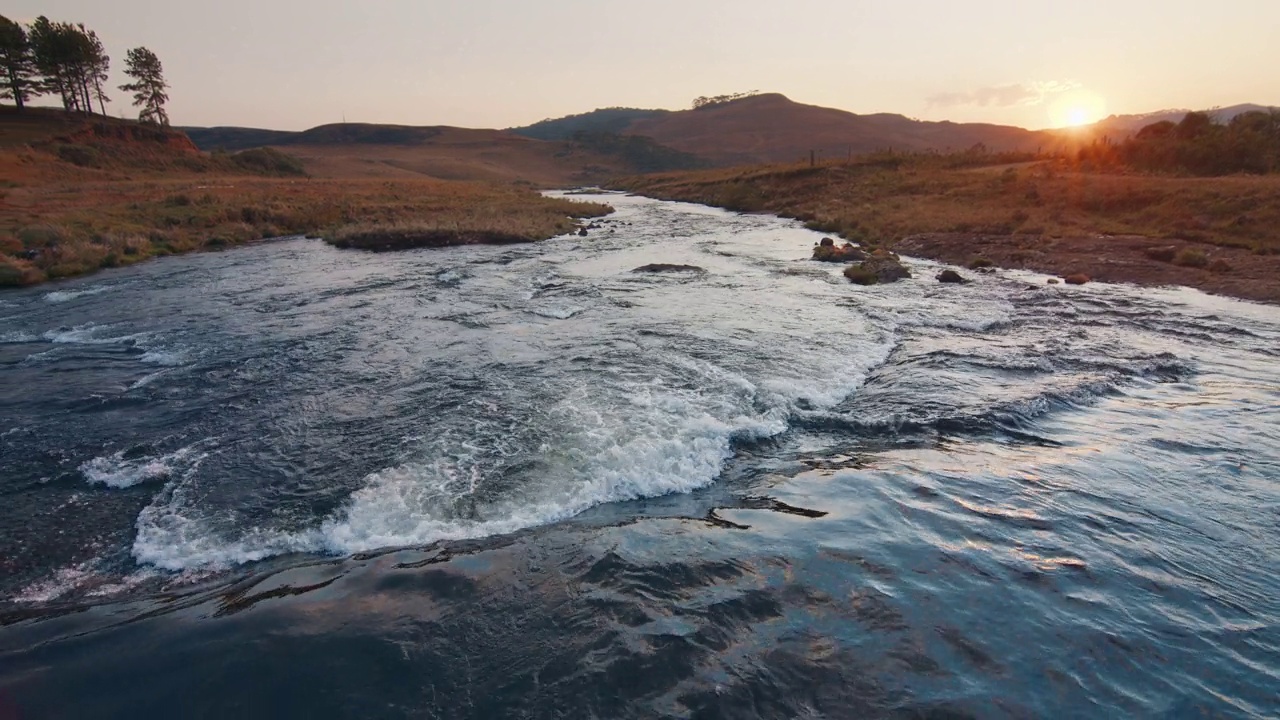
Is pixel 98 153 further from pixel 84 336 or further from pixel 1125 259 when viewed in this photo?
pixel 1125 259

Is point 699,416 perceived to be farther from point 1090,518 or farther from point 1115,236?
point 1115,236

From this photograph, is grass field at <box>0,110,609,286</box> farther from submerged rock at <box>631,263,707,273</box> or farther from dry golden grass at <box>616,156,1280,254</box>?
dry golden grass at <box>616,156,1280,254</box>

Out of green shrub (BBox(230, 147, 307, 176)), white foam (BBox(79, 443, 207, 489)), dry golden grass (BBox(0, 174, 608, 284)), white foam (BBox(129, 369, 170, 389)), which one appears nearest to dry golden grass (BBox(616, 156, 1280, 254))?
dry golden grass (BBox(0, 174, 608, 284))

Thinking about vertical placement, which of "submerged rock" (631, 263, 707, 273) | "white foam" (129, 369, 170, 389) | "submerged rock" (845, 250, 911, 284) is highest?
"submerged rock" (845, 250, 911, 284)

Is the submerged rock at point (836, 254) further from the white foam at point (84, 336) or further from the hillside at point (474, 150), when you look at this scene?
the hillside at point (474, 150)

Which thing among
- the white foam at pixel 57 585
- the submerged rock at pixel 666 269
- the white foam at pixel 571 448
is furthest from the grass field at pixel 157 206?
the white foam at pixel 57 585

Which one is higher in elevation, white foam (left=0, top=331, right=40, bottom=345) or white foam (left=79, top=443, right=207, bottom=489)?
white foam (left=79, top=443, right=207, bottom=489)

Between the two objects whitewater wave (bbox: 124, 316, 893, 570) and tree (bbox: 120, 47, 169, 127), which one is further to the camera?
tree (bbox: 120, 47, 169, 127)

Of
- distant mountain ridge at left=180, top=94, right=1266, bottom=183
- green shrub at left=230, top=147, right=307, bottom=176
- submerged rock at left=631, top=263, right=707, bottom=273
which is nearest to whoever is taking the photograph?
submerged rock at left=631, top=263, right=707, bottom=273

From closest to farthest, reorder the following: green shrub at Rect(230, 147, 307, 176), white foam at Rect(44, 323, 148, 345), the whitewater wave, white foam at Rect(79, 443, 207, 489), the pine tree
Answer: the whitewater wave → white foam at Rect(79, 443, 207, 489) → white foam at Rect(44, 323, 148, 345) → the pine tree → green shrub at Rect(230, 147, 307, 176)
